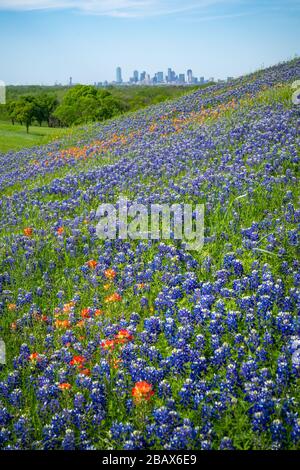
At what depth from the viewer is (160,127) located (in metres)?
16.9

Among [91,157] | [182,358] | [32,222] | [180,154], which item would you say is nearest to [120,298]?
[182,358]

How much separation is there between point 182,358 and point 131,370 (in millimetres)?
483

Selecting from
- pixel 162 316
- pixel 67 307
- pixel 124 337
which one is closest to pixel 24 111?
pixel 67 307

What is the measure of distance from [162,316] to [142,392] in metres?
1.29

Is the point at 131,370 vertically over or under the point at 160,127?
under

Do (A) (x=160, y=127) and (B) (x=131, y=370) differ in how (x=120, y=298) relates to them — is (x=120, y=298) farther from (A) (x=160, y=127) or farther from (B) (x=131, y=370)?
(A) (x=160, y=127)

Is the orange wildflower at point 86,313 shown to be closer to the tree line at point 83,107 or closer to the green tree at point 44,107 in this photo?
the tree line at point 83,107

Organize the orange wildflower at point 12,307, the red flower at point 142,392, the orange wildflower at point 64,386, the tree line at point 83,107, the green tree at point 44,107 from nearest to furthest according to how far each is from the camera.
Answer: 1. the red flower at point 142,392
2. the orange wildflower at point 64,386
3. the orange wildflower at point 12,307
4. the tree line at point 83,107
5. the green tree at point 44,107

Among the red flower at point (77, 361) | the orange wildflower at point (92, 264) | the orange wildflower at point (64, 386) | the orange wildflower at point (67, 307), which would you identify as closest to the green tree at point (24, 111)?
the orange wildflower at point (92, 264)

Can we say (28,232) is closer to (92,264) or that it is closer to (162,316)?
(92,264)
